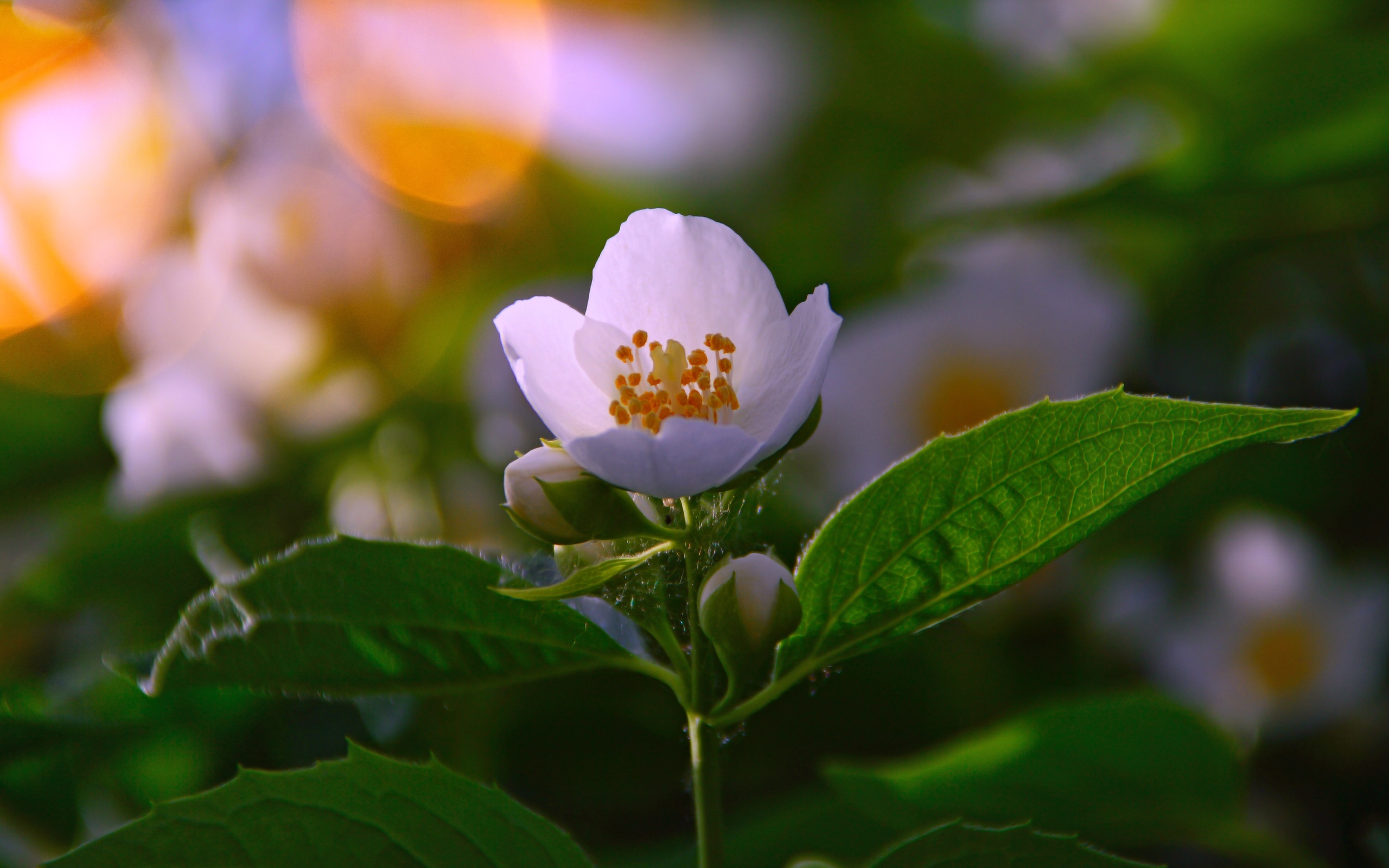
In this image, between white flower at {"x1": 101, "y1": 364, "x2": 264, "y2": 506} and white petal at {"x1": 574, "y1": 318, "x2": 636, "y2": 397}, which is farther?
white flower at {"x1": 101, "y1": 364, "x2": 264, "y2": 506}

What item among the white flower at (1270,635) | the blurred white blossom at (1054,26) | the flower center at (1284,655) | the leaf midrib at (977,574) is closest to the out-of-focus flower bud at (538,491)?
the leaf midrib at (977,574)

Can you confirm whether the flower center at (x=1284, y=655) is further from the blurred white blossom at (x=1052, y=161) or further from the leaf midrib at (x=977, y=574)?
the leaf midrib at (x=977, y=574)

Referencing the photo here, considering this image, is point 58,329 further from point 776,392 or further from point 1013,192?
point 776,392

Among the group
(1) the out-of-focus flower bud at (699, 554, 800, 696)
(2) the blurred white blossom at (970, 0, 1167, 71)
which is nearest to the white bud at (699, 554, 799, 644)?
(1) the out-of-focus flower bud at (699, 554, 800, 696)

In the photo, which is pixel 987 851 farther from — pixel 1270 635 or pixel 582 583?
pixel 1270 635

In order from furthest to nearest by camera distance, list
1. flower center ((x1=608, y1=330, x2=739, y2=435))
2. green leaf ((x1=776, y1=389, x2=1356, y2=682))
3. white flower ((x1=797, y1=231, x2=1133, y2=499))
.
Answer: white flower ((x1=797, y1=231, x2=1133, y2=499)) < flower center ((x1=608, y1=330, x2=739, y2=435)) < green leaf ((x1=776, y1=389, x2=1356, y2=682))

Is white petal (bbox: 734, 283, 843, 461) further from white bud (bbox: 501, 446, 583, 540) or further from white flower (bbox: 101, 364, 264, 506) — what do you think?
white flower (bbox: 101, 364, 264, 506)

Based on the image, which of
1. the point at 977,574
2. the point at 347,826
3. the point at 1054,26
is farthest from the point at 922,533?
the point at 1054,26

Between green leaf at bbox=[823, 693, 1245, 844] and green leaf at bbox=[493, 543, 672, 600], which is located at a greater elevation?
green leaf at bbox=[493, 543, 672, 600]
